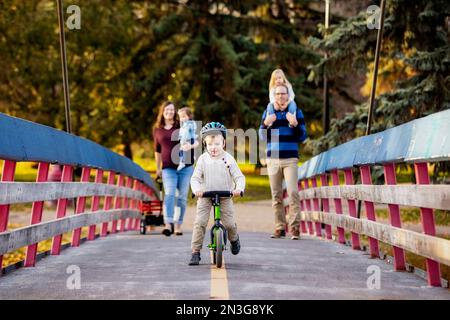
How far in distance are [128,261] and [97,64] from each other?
33252 mm

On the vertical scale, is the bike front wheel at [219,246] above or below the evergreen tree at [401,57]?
below

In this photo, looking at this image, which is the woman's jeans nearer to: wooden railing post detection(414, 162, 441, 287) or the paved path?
the paved path

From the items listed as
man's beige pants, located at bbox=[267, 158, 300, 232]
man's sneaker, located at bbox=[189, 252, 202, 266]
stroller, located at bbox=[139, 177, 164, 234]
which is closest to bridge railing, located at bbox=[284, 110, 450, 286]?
man's beige pants, located at bbox=[267, 158, 300, 232]

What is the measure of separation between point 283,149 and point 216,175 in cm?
411

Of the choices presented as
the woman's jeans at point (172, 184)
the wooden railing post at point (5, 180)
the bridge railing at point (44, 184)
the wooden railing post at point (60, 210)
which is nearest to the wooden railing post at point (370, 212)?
the bridge railing at point (44, 184)

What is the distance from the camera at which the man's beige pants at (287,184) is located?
13227 millimetres

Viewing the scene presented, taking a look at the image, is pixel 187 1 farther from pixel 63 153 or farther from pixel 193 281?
pixel 193 281

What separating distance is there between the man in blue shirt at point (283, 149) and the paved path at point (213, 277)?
83.8 inches

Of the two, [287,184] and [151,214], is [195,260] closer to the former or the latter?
[287,184]

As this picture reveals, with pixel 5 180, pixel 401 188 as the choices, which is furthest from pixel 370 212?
pixel 5 180

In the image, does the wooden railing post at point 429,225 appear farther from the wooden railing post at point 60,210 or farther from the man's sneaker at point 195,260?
the wooden railing post at point 60,210

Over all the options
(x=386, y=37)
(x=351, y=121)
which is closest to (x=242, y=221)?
(x=351, y=121)

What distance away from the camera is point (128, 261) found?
952 cm
